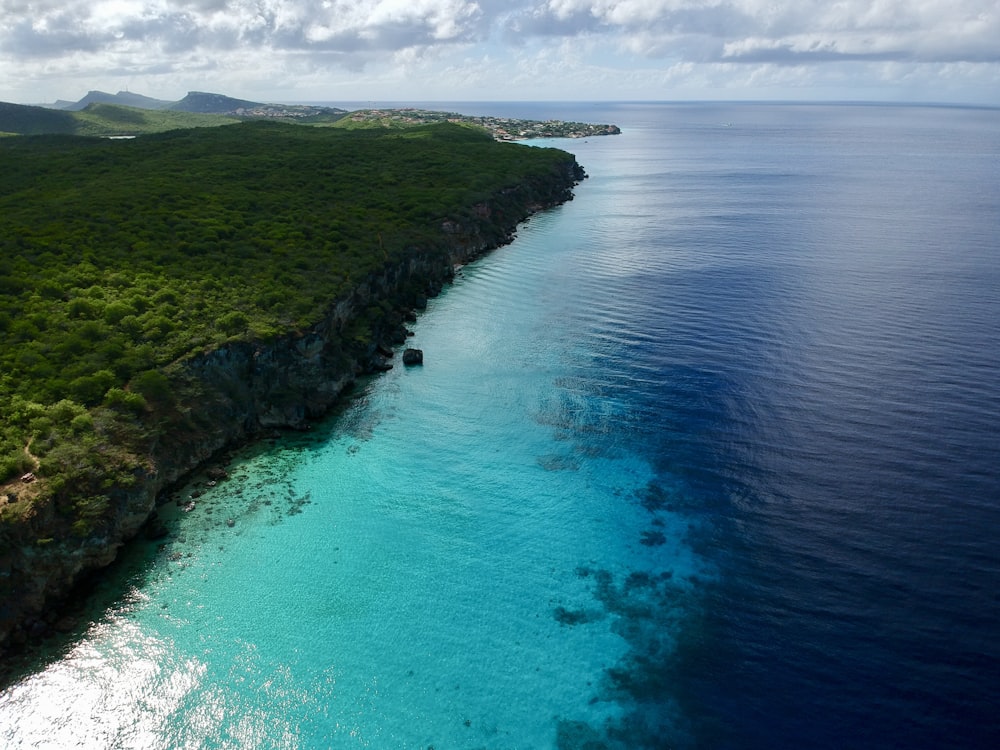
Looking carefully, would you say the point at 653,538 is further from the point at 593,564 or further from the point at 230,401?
the point at 230,401

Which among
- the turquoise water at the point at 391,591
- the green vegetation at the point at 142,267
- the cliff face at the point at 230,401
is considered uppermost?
the green vegetation at the point at 142,267

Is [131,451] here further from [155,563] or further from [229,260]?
[229,260]

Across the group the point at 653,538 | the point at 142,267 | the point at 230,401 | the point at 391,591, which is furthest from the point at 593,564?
the point at 142,267

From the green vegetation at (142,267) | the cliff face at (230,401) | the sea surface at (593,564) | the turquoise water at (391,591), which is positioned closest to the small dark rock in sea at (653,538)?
the turquoise water at (391,591)

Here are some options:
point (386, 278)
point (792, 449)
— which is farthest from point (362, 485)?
point (386, 278)

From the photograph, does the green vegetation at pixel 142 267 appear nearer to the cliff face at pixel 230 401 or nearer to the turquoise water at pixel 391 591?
the cliff face at pixel 230 401

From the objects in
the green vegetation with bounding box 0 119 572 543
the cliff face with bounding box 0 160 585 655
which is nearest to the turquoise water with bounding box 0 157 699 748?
the cliff face with bounding box 0 160 585 655

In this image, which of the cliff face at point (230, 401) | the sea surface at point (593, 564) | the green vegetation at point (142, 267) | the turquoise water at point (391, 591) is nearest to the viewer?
the sea surface at point (593, 564)
